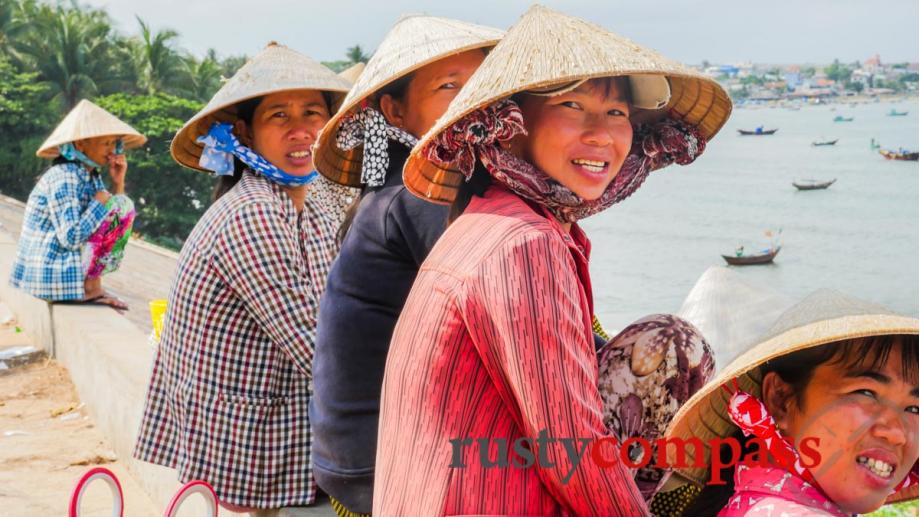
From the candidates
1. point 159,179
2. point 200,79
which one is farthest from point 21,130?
point 200,79

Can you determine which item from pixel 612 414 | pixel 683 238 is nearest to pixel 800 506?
pixel 612 414

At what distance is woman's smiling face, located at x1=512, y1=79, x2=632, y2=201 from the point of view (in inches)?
70.9

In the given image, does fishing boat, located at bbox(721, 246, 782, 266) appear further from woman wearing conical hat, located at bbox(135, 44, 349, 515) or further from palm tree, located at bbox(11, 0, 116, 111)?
woman wearing conical hat, located at bbox(135, 44, 349, 515)

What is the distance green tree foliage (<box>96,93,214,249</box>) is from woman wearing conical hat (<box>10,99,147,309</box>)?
77.8ft

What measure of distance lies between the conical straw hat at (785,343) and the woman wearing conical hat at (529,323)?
10 centimetres

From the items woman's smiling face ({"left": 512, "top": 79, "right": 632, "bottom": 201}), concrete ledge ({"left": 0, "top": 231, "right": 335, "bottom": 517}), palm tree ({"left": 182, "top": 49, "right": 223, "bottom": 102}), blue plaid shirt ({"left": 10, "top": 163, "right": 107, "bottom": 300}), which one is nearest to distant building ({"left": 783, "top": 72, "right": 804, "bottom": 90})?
palm tree ({"left": 182, "top": 49, "right": 223, "bottom": 102})

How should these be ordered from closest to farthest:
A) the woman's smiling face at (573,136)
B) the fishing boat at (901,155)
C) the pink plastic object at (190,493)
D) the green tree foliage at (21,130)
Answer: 1. the woman's smiling face at (573,136)
2. the pink plastic object at (190,493)
3. the green tree foliage at (21,130)
4. the fishing boat at (901,155)

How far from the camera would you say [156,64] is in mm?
36656

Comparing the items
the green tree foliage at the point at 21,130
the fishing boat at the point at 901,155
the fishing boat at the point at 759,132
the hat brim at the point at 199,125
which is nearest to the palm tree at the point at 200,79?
the green tree foliage at the point at 21,130

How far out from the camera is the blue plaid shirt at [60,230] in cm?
611

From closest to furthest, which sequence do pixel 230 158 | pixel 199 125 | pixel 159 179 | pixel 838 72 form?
1. pixel 230 158
2. pixel 199 125
3. pixel 159 179
4. pixel 838 72

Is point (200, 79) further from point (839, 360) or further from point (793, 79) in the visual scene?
point (793, 79)

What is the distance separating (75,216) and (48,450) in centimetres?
190

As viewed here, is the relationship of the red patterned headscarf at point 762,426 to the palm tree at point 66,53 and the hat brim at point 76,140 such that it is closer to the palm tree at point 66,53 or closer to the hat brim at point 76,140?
the hat brim at point 76,140
